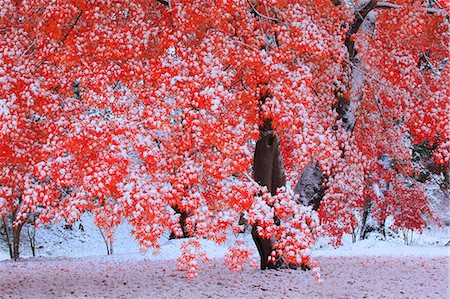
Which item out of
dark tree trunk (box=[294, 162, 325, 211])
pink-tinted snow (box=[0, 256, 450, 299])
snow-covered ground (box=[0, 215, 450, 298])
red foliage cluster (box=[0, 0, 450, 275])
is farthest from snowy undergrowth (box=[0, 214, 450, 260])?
red foliage cluster (box=[0, 0, 450, 275])

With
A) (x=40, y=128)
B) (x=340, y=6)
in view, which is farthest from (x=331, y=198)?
(x=40, y=128)

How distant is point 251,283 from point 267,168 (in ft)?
9.27

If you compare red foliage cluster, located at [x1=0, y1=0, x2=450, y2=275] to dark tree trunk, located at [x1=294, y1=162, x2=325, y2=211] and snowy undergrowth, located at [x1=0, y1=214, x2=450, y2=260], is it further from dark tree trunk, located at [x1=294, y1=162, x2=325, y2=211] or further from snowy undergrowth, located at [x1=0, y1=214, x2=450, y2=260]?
snowy undergrowth, located at [x1=0, y1=214, x2=450, y2=260]

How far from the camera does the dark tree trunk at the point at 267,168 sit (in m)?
12.7

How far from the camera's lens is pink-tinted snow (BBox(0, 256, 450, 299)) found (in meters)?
10.7

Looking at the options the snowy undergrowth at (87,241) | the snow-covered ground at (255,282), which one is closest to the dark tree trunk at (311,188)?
the snow-covered ground at (255,282)

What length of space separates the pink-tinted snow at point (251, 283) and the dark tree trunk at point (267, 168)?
622 mm

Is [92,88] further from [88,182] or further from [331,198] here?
[331,198]

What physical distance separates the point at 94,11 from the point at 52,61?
133cm

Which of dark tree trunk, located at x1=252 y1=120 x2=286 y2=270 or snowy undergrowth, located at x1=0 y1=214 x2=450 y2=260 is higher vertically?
dark tree trunk, located at x1=252 y1=120 x2=286 y2=270

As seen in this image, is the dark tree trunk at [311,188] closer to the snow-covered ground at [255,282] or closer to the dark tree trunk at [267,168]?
the dark tree trunk at [267,168]

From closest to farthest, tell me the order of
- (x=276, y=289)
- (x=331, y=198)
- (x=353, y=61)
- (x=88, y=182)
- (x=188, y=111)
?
(x=88, y=182)
(x=188, y=111)
(x=276, y=289)
(x=353, y=61)
(x=331, y=198)

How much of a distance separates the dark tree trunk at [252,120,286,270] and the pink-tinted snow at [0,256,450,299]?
622 millimetres

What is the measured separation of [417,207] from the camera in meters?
21.7
